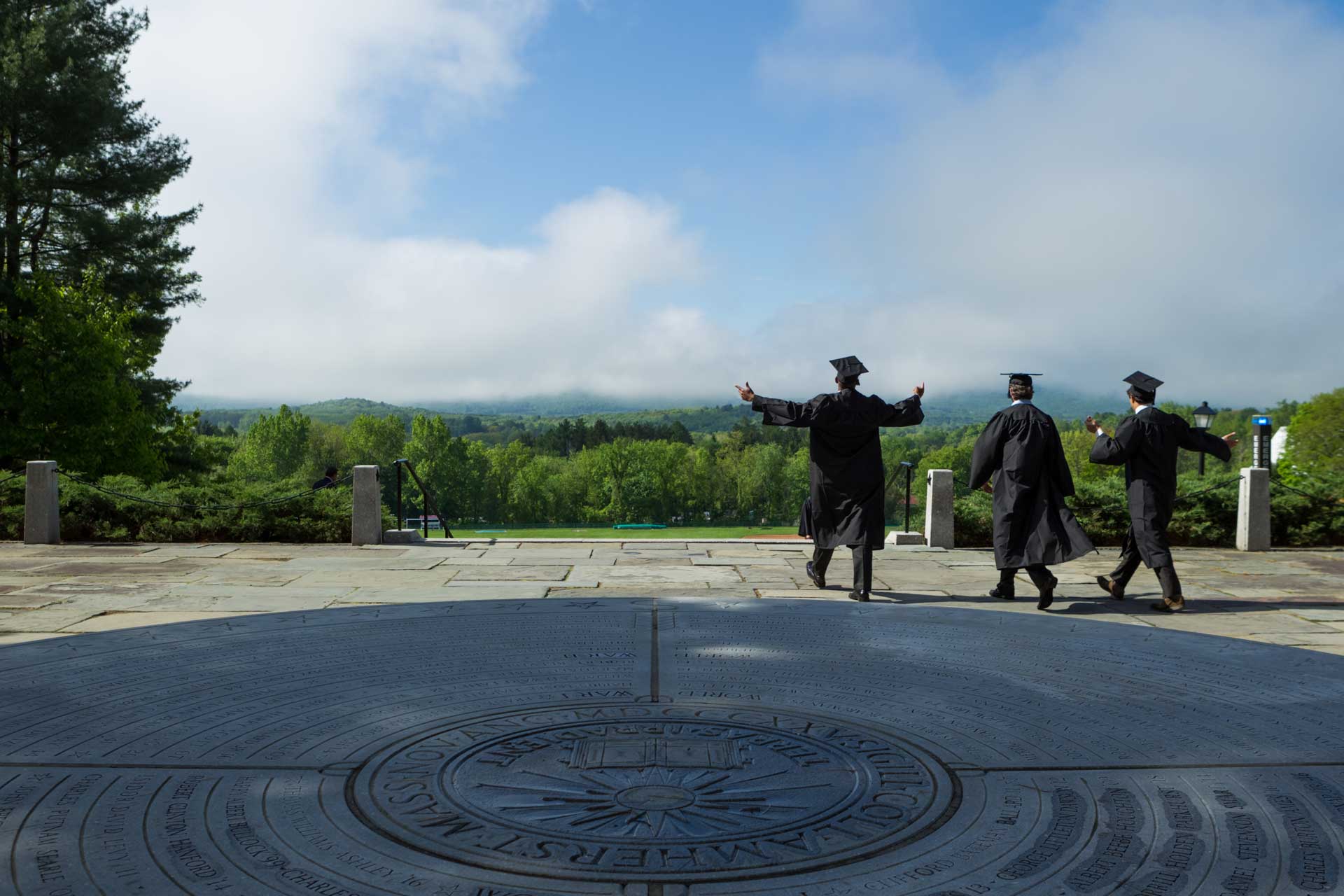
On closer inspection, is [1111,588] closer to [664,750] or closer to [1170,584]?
[1170,584]

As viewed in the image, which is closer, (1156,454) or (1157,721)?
(1157,721)

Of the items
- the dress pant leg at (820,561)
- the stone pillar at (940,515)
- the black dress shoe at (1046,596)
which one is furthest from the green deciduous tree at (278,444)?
the black dress shoe at (1046,596)

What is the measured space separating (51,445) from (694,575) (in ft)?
57.1

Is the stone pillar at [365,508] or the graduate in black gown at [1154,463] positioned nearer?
the graduate in black gown at [1154,463]

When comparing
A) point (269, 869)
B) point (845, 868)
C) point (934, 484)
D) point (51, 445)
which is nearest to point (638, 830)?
point (845, 868)

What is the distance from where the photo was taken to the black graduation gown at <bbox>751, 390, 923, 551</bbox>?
28.3ft

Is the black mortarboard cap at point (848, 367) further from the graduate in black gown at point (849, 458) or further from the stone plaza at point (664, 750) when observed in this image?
the stone plaza at point (664, 750)

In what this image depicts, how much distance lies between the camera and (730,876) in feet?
9.85

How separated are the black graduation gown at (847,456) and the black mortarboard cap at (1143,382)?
1.81m

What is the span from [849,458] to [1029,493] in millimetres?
1430

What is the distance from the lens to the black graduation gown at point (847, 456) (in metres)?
8.62

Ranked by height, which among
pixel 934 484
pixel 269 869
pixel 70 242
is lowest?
pixel 269 869

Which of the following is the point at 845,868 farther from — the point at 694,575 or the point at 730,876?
the point at 694,575

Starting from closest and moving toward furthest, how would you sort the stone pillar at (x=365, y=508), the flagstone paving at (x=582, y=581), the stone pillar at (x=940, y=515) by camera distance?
the flagstone paving at (x=582, y=581) < the stone pillar at (x=365, y=508) < the stone pillar at (x=940, y=515)
